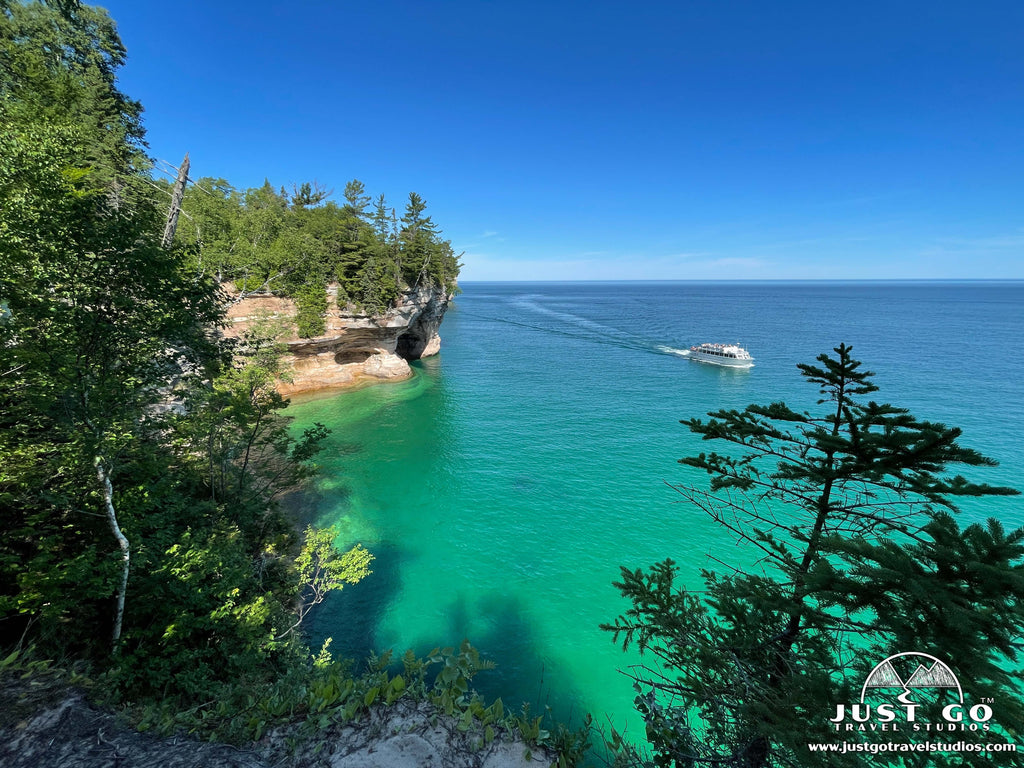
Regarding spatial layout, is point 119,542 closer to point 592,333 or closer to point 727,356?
point 727,356

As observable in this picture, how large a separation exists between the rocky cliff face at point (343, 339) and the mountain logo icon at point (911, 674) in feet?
116

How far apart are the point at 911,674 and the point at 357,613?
15.1 m

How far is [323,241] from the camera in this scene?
121 feet

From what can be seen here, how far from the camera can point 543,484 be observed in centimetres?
2291

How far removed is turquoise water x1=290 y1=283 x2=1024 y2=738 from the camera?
44.1ft

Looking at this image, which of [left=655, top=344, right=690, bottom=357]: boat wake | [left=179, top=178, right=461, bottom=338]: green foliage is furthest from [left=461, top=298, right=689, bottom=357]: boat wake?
[left=179, top=178, right=461, bottom=338]: green foliage

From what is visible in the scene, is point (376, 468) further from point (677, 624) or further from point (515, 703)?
point (677, 624)

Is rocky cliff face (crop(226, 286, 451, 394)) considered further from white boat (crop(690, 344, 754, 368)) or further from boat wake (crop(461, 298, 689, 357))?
white boat (crop(690, 344, 754, 368))

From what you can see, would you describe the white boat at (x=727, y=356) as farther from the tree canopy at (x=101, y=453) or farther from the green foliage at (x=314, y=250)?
the tree canopy at (x=101, y=453)

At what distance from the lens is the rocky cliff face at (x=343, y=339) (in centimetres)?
3244

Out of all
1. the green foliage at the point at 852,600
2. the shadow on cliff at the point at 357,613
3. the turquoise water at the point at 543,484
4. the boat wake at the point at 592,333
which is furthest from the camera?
the boat wake at the point at 592,333

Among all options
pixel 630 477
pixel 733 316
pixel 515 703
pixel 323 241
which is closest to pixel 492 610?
pixel 515 703

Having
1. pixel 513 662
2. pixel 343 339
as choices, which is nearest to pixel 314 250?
pixel 343 339

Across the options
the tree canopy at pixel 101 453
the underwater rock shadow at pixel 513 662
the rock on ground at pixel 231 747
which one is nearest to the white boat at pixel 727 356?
the underwater rock shadow at pixel 513 662
